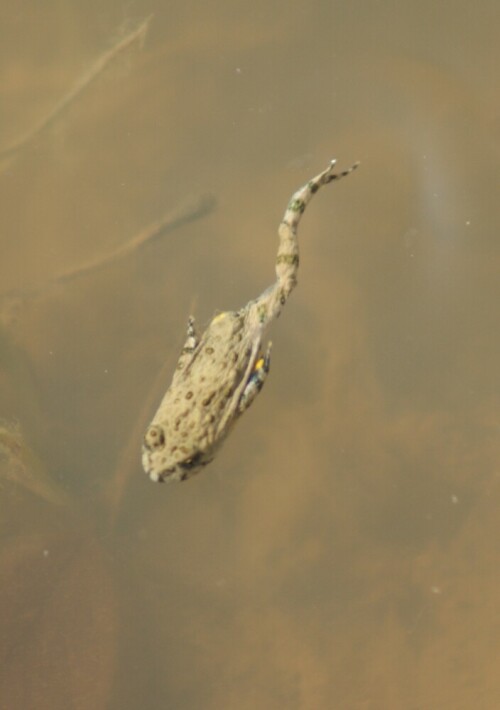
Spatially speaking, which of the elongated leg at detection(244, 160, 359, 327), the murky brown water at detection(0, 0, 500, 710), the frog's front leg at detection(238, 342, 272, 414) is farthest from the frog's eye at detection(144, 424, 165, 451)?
the murky brown water at detection(0, 0, 500, 710)

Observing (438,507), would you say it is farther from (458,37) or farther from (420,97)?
(458,37)

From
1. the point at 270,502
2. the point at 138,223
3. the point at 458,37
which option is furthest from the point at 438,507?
the point at 458,37

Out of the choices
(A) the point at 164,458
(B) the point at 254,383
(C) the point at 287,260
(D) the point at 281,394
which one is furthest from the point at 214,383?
(D) the point at 281,394

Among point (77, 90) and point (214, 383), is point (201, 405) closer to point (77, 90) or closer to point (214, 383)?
point (214, 383)

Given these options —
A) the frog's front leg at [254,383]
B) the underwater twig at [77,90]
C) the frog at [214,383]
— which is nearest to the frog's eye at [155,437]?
the frog at [214,383]

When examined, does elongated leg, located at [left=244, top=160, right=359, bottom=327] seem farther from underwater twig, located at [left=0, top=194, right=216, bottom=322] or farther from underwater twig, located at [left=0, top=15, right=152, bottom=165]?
underwater twig, located at [left=0, top=15, right=152, bottom=165]

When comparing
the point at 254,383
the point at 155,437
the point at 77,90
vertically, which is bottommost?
the point at 254,383
